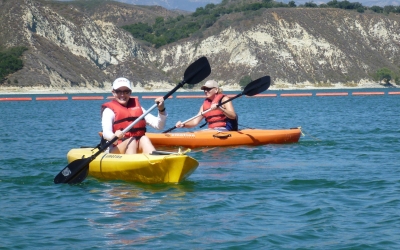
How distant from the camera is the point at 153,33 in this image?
4688 inches

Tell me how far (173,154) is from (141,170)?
0.56 metres

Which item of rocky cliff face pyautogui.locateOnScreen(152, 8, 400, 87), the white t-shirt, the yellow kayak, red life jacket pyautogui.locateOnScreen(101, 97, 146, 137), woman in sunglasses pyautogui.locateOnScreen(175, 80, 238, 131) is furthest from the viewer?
rocky cliff face pyautogui.locateOnScreen(152, 8, 400, 87)

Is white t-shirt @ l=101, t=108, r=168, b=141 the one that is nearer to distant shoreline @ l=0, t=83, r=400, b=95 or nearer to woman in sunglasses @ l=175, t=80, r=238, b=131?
woman in sunglasses @ l=175, t=80, r=238, b=131

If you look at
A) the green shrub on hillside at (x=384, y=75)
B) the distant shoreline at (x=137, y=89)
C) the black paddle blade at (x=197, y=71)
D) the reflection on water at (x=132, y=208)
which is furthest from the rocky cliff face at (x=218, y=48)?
the reflection on water at (x=132, y=208)

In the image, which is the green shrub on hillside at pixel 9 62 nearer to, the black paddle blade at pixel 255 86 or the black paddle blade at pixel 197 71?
the black paddle blade at pixel 255 86

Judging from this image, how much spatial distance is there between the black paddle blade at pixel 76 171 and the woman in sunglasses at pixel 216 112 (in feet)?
11.7

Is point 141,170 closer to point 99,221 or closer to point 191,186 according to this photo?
point 191,186

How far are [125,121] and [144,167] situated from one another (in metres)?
0.83

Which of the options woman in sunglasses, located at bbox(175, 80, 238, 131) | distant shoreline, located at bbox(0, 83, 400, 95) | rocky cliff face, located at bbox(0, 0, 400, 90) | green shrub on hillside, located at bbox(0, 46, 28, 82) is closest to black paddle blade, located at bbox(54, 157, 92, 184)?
woman in sunglasses, located at bbox(175, 80, 238, 131)

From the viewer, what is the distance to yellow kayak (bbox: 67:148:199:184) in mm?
9875

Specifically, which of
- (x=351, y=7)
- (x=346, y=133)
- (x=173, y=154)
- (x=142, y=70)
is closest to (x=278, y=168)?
(x=173, y=154)

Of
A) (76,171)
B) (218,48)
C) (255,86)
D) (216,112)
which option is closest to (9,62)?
(218,48)

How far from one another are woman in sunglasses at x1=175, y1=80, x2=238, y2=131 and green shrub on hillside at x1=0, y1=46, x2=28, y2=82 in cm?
5395

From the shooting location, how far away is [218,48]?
292ft
